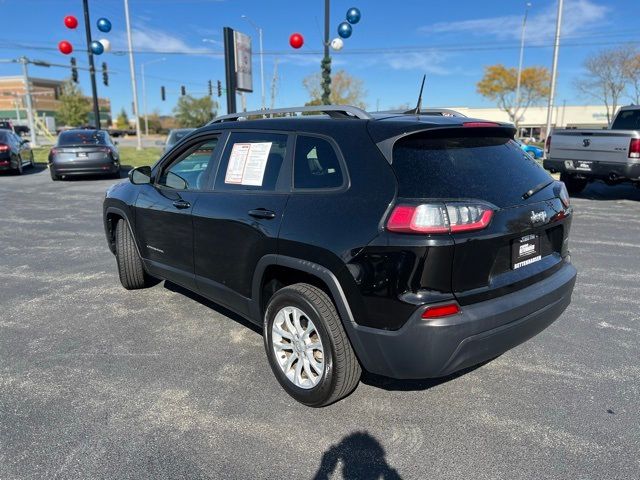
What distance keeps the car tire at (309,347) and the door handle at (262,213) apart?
18.0 inches

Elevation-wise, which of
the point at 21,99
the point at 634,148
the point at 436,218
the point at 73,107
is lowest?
the point at 436,218

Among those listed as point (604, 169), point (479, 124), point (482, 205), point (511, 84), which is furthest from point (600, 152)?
point (511, 84)

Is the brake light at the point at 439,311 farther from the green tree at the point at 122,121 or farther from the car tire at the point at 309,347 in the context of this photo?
the green tree at the point at 122,121

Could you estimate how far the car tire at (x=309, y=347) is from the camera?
8.86 feet

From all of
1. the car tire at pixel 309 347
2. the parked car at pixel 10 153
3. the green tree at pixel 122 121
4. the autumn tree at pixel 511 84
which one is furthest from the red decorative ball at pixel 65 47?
the green tree at pixel 122 121

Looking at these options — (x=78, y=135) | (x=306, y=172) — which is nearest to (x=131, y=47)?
(x=78, y=135)

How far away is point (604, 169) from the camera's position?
31.4 feet

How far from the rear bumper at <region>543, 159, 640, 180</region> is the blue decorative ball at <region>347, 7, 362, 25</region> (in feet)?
29.9

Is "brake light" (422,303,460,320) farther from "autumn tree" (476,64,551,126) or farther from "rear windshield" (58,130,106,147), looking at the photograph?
"autumn tree" (476,64,551,126)

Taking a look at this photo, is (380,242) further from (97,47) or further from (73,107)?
(73,107)

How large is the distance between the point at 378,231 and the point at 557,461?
1.47m

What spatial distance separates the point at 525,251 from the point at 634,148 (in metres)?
8.07

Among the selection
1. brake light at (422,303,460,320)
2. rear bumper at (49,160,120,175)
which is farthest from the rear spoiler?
rear bumper at (49,160,120,175)

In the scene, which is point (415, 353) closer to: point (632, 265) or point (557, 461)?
point (557, 461)
